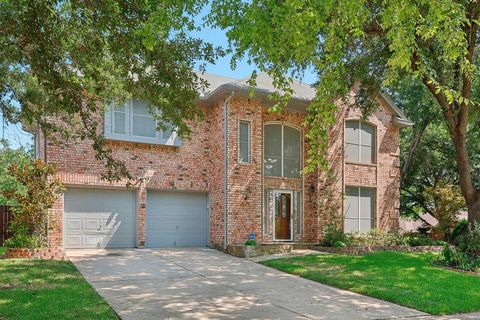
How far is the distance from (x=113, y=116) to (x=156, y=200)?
3370 mm

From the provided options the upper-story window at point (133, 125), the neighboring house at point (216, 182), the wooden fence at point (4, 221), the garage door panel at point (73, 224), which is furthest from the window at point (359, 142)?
the wooden fence at point (4, 221)

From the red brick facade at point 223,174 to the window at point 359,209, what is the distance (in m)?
0.47

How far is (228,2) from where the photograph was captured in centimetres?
656

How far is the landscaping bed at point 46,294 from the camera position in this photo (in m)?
6.21

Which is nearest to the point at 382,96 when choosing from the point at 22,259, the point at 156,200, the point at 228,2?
the point at 156,200

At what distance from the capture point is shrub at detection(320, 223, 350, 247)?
15969 mm

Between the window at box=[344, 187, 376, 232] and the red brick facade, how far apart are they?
468 millimetres

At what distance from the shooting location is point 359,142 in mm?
18406

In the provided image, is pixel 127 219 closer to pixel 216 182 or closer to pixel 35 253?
pixel 216 182

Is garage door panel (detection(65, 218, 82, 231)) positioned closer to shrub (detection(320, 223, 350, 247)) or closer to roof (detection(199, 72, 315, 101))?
roof (detection(199, 72, 315, 101))

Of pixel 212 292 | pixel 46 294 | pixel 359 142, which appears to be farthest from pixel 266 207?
pixel 46 294

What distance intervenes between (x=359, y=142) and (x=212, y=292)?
12.1 m

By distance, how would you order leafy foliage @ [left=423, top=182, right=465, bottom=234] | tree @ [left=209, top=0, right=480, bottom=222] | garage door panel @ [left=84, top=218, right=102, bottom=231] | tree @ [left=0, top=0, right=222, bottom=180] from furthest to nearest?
leafy foliage @ [left=423, top=182, right=465, bottom=234] < garage door panel @ [left=84, top=218, right=102, bottom=231] < tree @ [left=0, top=0, right=222, bottom=180] < tree @ [left=209, top=0, right=480, bottom=222]

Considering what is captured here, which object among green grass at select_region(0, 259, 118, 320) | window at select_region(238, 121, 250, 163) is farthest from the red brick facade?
green grass at select_region(0, 259, 118, 320)
